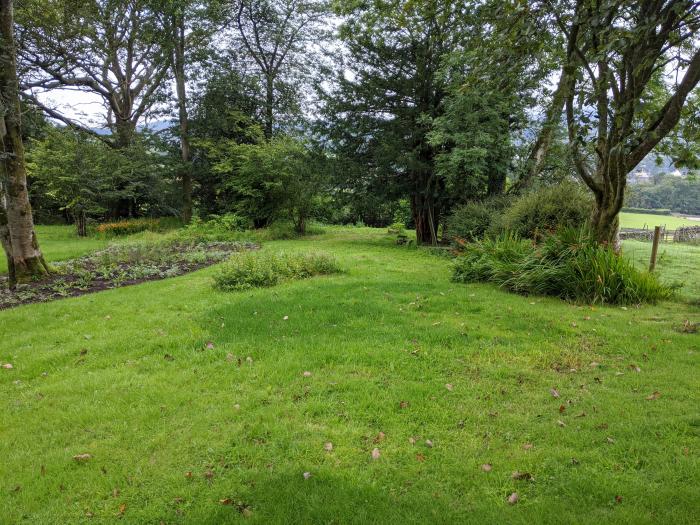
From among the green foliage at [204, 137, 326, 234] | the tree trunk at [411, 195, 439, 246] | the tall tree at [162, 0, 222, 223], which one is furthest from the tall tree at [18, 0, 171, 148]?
the tree trunk at [411, 195, 439, 246]

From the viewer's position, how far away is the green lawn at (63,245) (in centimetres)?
1092

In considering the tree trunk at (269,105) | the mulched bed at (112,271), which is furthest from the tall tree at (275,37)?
the mulched bed at (112,271)

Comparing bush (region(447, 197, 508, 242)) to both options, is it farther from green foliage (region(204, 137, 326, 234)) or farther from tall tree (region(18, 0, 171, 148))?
tall tree (region(18, 0, 171, 148))

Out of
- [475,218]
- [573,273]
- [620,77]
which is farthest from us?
[475,218]

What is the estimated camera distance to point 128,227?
1702cm

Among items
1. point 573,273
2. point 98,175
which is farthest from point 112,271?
point 98,175

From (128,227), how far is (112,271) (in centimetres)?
940

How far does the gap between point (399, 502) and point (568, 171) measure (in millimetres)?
11962

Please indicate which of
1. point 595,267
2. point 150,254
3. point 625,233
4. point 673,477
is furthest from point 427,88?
point 625,233

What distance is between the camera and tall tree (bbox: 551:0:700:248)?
2.95 metres

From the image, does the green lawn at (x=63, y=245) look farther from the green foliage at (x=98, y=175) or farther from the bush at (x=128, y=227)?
the green foliage at (x=98, y=175)

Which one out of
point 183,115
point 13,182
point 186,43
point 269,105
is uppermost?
point 186,43

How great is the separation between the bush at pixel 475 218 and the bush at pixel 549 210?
2.92 feet

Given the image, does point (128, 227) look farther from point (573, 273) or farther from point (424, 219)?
point (573, 273)
